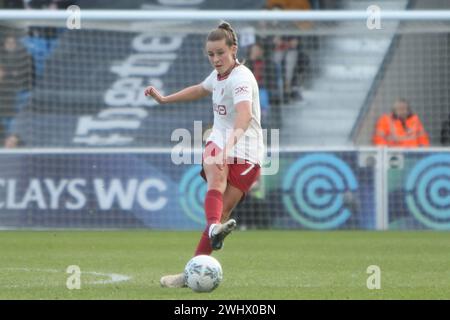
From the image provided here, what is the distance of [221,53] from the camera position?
26.4 feet

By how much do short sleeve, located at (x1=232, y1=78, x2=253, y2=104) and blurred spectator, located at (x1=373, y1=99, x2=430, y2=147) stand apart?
784 centimetres

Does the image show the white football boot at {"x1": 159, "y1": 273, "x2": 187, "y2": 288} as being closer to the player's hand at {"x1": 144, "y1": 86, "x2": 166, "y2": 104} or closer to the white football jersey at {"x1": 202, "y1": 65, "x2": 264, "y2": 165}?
the white football jersey at {"x1": 202, "y1": 65, "x2": 264, "y2": 165}

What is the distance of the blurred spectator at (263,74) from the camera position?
16609 mm

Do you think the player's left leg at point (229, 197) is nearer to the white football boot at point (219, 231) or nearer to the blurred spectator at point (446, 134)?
the white football boot at point (219, 231)

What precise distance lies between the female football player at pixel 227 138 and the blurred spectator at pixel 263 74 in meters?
8.28

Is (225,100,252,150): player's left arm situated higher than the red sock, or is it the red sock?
(225,100,252,150): player's left arm

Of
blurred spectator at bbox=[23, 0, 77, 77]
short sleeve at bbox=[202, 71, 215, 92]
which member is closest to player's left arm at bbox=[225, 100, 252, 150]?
short sleeve at bbox=[202, 71, 215, 92]

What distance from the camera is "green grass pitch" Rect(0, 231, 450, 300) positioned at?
7.63m

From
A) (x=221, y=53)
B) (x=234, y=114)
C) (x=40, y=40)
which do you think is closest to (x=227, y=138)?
(x=234, y=114)

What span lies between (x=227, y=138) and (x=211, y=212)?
543 mm

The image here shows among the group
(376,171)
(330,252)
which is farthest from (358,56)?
(330,252)

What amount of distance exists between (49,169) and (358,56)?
607 cm

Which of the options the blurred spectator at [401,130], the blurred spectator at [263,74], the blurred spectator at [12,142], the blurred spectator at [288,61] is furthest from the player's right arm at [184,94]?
the blurred spectator at [288,61]

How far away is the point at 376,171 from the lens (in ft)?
50.2
